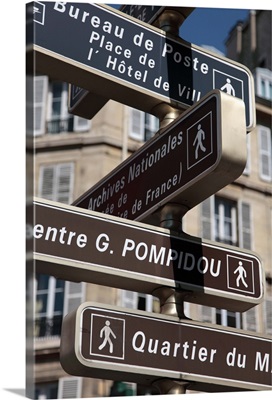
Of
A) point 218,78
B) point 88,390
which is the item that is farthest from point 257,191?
point 218,78

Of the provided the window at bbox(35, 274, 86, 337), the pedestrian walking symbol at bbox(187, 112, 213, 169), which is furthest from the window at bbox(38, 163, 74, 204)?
the pedestrian walking symbol at bbox(187, 112, 213, 169)

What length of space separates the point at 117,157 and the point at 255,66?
318 cm

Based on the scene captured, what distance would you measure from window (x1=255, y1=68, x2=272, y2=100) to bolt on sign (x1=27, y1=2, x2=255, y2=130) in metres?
10.4

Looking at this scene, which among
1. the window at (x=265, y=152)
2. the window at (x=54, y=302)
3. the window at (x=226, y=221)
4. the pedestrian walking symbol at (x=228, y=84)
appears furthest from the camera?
the window at (x=265, y=152)

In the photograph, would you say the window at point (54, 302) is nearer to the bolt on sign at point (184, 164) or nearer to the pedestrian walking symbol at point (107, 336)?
the bolt on sign at point (184, 164)

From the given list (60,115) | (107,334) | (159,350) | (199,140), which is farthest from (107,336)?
(60,115)

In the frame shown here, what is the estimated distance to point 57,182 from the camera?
1209 centimetres

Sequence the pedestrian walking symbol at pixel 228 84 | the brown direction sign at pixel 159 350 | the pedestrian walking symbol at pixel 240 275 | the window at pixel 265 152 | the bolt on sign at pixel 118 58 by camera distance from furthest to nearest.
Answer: the window at pixel 265 152
the pedestrian walking symbol at pixel 228 84
the bolt on sign at pixel 118 58
the pedestrian walking symbol at pixel 240 275
the brown direction sign at pixel 159 350

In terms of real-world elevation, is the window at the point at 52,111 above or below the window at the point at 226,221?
above

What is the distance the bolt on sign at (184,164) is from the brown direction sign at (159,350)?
0.44 metres

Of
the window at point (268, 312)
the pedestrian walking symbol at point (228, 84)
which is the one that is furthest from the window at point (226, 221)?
the pedestrian walking symbol at point (228, 84)

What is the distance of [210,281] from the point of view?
257cm

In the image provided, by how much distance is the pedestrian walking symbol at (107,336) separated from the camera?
2.24 meters

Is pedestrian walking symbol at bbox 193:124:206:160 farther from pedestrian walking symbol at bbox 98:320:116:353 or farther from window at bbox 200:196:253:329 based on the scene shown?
window at bbox 200:196:253:329
